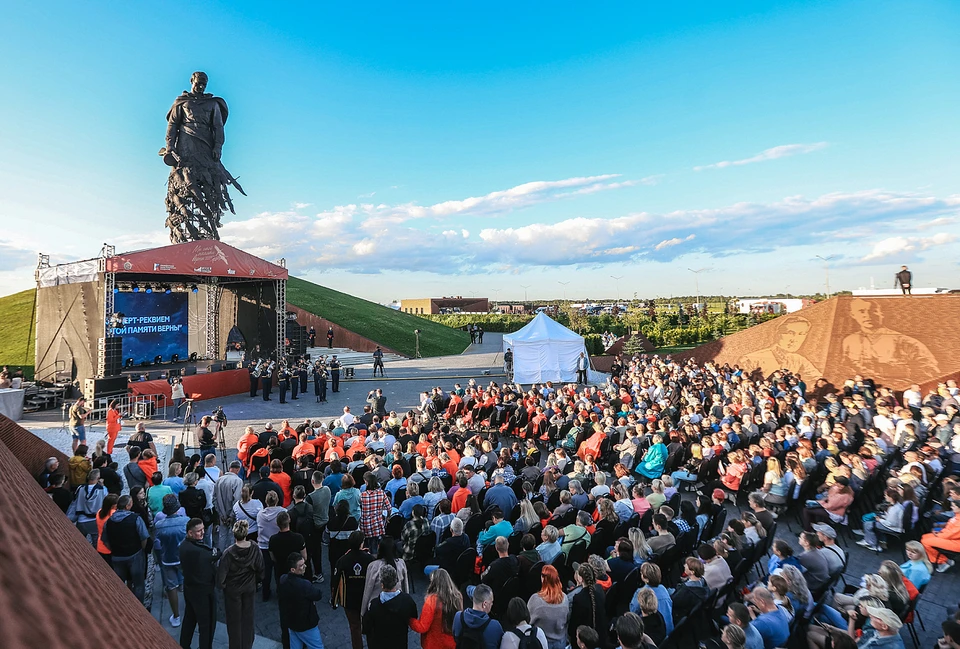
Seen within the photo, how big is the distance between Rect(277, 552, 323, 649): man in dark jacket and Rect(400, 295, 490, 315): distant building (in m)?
87.3

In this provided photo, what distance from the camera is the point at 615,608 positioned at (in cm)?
616

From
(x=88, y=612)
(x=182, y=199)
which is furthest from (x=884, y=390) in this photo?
(x=182, y=199)

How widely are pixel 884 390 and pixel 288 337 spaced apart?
24.8 metres

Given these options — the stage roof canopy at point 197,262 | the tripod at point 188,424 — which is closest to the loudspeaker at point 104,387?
the tripod at point 188,424

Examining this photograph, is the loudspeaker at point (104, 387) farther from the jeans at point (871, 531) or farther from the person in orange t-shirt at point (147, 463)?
the jeans at point (871, 531)

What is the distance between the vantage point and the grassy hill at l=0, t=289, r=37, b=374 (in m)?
27.5

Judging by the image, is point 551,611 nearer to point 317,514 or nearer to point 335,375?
point 317,514

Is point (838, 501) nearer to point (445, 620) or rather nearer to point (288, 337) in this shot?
point (445, 620)

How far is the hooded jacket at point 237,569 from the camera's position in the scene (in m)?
5.42

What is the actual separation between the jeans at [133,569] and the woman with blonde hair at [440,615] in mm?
3797

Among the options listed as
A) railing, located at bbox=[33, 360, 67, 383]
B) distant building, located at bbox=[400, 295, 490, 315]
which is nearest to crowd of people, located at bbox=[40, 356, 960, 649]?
railing, located at bbox=[33, 360, 67, 383]

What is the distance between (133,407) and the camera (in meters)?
17.3

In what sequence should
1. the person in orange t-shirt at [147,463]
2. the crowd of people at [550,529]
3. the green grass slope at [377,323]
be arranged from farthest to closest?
1. the green grass slope at [377,323]
2. the person in orange t-shirt at [147,463]
3. the crowd of people at [550,529]

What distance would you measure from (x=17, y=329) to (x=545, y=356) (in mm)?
32699
